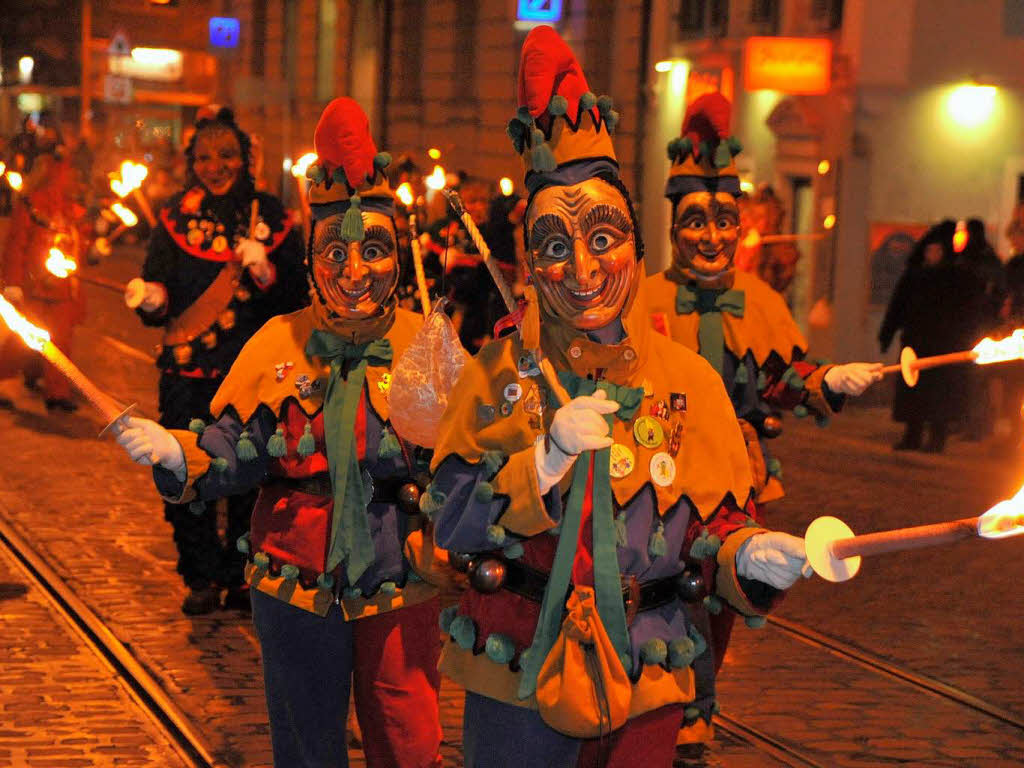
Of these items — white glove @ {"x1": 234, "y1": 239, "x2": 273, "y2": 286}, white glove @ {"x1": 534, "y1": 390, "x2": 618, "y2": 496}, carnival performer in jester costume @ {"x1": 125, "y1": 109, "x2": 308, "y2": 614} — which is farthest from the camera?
carnival performer in jester costume @ {"x1": 125, "y1": 109, "x2": 308, "y2": 614}

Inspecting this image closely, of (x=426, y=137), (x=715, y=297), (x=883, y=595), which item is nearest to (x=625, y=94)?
(x=426, y=137)

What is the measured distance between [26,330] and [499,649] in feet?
5.07

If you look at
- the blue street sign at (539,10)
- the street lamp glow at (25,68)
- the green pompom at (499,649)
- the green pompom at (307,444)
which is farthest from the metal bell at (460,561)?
the street lamp glow at (25,68)

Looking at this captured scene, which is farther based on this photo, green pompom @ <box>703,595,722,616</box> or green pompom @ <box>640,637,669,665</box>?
green pompom @ <box>703,595,722,616</box>

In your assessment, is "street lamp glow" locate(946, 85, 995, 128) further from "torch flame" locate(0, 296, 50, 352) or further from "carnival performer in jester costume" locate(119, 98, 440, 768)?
"torch flame" locate(0, 296, 50, 352)

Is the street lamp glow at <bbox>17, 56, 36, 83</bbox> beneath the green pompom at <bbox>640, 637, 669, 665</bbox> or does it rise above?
above

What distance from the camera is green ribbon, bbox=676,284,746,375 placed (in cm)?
666

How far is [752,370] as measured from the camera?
6.71m

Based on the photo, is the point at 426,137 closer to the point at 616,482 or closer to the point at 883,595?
the point at 883,595

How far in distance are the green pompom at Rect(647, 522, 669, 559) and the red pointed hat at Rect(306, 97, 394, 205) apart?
1783mm

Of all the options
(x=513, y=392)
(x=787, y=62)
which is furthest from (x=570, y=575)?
(x=787, y=62)

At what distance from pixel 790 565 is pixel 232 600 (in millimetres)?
5013

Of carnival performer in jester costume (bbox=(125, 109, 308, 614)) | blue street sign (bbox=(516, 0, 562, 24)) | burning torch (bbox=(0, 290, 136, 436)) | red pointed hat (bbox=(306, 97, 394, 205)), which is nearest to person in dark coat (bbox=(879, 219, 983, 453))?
carnival performer in jester costume (bbox=(125, 109, 308, 614))

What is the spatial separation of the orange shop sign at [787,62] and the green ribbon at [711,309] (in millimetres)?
12104
